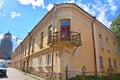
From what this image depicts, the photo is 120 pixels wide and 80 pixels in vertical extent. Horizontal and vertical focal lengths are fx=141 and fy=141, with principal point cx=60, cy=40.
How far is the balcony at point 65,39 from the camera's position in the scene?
13734mm

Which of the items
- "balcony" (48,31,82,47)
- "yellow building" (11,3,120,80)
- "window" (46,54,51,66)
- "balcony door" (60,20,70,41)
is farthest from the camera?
"window" (46,54,51,66)

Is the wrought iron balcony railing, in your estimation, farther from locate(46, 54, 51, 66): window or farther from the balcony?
locate(46, 54, 51, 66): window

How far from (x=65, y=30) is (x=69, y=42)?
2232 mm

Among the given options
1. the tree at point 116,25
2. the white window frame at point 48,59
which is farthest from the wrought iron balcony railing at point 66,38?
the tree at point 116,25

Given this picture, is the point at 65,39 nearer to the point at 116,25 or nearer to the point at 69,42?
the point at 69,42

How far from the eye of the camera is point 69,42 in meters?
13.7

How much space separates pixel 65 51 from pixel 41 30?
7153 millimetres

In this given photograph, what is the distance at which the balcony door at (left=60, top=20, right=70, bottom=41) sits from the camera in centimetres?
→ 1457

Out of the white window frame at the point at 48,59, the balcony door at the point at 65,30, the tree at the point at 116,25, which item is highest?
the tree at the point at 116,25

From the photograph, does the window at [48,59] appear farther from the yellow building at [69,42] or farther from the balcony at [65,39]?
the balcony at [65,39]

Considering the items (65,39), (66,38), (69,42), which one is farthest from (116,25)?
(69,42)

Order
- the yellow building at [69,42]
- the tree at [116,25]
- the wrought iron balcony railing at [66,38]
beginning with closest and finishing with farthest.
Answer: the wrought iron balcony railing at [66,38], the yellow building at [69,42], the tree at [116,25]

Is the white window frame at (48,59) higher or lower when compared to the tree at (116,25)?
lower

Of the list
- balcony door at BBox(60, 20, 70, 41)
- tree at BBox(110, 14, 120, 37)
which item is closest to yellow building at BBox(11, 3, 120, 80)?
balcony door at BBox(60, 20, 70, 41)
